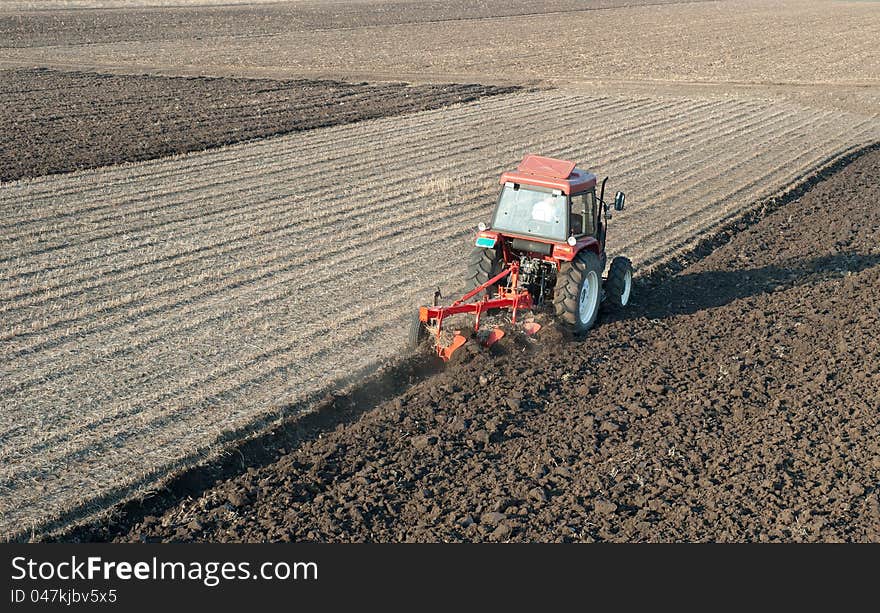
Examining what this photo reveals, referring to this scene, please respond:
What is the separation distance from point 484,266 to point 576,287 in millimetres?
1161

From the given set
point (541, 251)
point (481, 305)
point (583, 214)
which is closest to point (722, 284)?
point (583, 214)

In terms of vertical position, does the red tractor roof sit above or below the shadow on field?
above

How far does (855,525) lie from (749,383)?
3.16 metres

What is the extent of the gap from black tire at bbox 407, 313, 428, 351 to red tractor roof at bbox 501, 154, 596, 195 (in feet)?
6.54

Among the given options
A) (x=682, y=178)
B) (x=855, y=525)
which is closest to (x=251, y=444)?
(x=855, y=525)

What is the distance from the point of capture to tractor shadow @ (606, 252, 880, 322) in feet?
45.4

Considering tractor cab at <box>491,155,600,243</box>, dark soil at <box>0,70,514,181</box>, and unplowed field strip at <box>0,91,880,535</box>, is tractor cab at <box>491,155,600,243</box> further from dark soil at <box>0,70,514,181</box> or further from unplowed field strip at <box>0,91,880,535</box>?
dark soil at <box>0,70,514,181</box>

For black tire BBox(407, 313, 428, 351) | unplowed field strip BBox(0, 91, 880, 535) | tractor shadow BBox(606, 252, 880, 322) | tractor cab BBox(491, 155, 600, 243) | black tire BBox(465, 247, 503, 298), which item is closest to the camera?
unplowed field strip BBox(0, 91, 880, 535)

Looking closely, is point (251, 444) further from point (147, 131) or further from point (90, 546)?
point (147, 131)

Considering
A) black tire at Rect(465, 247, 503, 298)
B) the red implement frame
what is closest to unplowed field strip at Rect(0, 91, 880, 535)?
the red implement frame

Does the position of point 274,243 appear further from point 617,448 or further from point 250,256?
point 617,448

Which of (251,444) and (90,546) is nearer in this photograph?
(90,546)

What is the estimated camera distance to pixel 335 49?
48594 mm

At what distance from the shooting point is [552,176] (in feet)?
40.2
